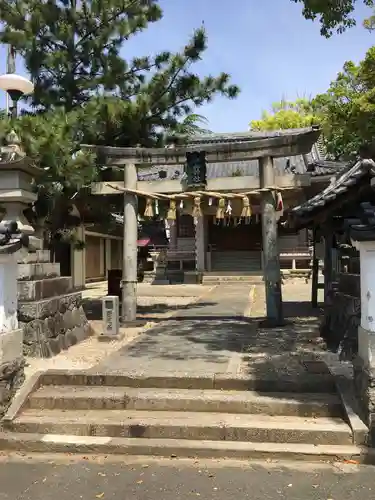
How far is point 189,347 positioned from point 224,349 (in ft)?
2.02

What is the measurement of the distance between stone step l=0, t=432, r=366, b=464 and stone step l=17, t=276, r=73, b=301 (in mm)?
2608

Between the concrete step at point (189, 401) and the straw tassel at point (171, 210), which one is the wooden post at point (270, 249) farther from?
the concrete step at point (189, 401)

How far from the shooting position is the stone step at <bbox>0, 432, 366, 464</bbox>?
4.45 meters

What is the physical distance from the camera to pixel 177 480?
→ 408 centimetres

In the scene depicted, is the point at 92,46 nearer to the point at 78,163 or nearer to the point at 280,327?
the point at 78,163

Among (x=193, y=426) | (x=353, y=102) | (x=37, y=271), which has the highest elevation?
(x=353, y=102)

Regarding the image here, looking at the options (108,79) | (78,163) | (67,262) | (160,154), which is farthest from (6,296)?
(67,262)

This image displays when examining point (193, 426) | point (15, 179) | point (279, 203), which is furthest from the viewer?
point (279, 203)

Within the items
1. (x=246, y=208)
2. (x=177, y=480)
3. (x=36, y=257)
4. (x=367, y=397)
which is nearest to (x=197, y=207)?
(x=246, y=208)

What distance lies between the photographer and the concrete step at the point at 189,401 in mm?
5133

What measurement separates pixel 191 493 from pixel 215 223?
79.1ft

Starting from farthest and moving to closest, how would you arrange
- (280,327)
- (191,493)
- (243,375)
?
(280,327)
(243,375)
(191,493)

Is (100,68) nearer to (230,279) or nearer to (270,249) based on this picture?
(270,249)

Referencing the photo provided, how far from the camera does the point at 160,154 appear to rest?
10.4m
